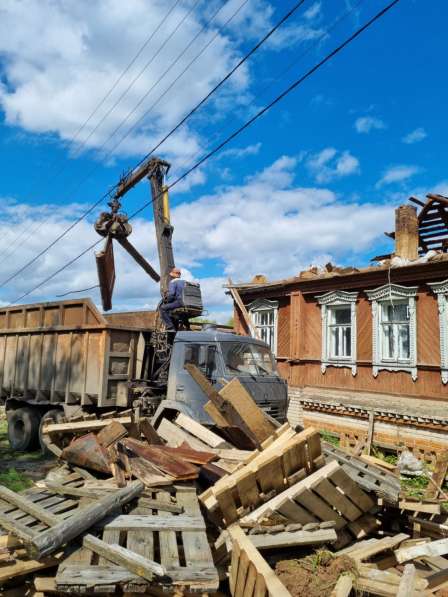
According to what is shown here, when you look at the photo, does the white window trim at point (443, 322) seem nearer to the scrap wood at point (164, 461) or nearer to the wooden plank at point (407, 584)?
the scrap wood at point (164, 461)

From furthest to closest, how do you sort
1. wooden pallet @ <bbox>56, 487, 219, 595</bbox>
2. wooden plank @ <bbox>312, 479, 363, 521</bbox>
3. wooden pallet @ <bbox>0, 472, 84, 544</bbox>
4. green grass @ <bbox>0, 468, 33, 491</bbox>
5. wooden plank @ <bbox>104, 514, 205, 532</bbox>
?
green grass @ <bbox>0, 468, 33, 491</bbox> → wooden plank @ <bbox>312, 479, 363, 521</bbox> → wooden plank @ <bbox>104, 514, 205, 532</bbox> → wooden pallet @ <bbox>0, 472, 84, 544</bbox> → wooden pallet @ <bbox>56, 487, 219, 595</bbox>

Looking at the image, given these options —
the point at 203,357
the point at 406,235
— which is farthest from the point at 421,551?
the point at 406,235

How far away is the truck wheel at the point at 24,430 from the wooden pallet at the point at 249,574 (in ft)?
24.2

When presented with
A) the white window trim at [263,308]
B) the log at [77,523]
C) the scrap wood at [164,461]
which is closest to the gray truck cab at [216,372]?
the scrap wood at [164,461]

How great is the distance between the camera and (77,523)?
12.2 ft

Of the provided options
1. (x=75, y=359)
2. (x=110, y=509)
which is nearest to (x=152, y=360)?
(x=75, y=359)

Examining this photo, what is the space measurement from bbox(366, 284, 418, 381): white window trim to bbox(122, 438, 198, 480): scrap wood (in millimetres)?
8139

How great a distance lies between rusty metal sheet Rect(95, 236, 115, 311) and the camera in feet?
49.0

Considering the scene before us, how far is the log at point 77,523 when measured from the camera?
343cm

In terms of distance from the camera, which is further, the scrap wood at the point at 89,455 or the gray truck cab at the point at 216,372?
the gray truck cab at the point at 216,372

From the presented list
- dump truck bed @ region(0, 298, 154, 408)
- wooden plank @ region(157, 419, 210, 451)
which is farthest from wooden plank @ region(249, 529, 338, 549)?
dump truck bed @ region(0, 298, 154, 408)

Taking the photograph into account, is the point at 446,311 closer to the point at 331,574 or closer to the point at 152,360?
the point at 152,360

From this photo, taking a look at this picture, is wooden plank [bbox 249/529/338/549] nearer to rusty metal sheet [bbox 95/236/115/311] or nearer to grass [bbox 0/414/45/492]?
grass [bbox 0/414/45/492]

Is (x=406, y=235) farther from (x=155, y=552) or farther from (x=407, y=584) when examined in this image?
(x=155, y=552)
